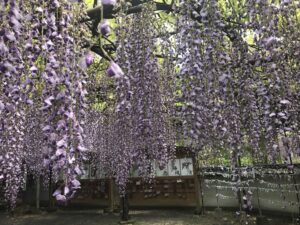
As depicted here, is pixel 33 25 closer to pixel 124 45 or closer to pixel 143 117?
pixel 124 45

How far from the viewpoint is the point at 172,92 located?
5188mm

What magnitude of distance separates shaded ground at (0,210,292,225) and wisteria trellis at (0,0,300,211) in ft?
9.47

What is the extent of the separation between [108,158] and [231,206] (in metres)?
3.60

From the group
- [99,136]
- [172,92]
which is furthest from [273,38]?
[99,136]

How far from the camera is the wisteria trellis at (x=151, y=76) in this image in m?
1.91

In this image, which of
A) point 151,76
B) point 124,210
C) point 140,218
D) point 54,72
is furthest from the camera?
point 140,218

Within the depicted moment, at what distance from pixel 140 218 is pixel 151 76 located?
17.3ft

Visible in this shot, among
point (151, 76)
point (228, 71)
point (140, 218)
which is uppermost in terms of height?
point (151, 76)

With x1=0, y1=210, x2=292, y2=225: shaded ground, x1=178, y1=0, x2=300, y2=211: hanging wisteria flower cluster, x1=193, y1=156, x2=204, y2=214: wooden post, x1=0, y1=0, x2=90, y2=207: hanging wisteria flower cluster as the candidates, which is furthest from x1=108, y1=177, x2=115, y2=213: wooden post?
x1=0, y1=0, x2=90, y2=207: hanging wisteria flower cluster

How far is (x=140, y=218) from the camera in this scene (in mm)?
8477

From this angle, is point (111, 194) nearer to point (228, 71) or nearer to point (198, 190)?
point (198, 190)

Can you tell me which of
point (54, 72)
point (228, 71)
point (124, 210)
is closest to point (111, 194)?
point (124, 210)

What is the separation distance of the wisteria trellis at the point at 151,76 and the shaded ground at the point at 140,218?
289 cm

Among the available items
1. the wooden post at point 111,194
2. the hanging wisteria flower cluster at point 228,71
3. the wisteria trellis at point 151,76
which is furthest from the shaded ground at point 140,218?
the hanging wisteria flower cluster at point 228,71
